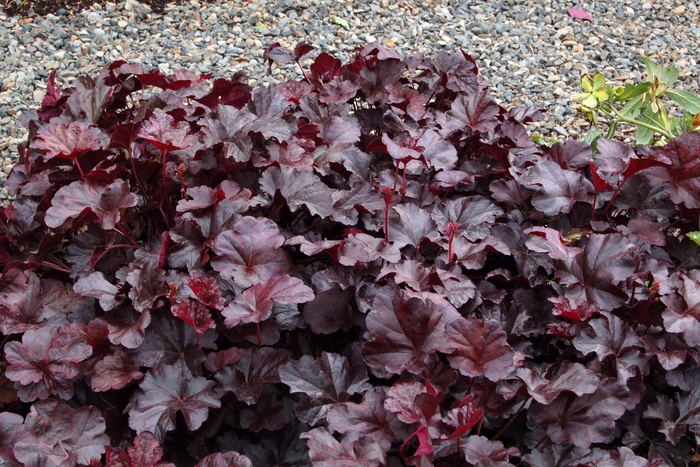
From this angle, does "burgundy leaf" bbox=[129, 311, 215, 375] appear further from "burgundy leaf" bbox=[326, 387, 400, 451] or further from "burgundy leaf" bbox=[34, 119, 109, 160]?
"burgundy leaf" bbox=[34, 119, 109, 160]

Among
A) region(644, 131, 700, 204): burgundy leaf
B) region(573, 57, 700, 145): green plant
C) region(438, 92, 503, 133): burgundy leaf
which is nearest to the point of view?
region(644, 131, 700, 204): burgundy leaf

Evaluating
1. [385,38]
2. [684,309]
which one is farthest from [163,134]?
[385,38]

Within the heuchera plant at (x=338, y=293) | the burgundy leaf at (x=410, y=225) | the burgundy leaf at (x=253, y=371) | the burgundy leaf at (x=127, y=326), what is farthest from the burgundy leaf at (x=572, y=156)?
the burgundy leaf at (x=127, y=326)

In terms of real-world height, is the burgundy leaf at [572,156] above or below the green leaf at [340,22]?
above

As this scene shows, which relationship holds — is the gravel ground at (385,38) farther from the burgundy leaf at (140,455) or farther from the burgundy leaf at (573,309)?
the burgundy leaf at (140,455)

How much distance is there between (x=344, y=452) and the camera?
1.34 metres

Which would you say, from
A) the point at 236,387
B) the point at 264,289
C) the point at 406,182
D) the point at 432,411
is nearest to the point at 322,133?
the point at 406,182

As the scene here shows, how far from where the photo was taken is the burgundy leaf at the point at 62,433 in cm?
141

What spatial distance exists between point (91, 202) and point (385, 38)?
8.69ft

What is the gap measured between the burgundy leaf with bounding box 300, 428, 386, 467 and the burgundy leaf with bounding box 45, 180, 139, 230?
0.72 m

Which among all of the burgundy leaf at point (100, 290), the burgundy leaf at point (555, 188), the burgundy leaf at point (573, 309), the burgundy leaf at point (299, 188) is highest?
the burgundy leaf at point (299, 188)

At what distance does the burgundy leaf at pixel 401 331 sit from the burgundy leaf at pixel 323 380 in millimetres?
57

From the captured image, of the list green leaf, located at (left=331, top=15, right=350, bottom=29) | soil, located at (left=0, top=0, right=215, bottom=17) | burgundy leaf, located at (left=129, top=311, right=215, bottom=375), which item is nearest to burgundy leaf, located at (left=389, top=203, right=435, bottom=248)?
burgundy leaf, located at (left=129, top=311, right=215, bottom=375)

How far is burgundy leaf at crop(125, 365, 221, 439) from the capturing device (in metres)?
1.44
